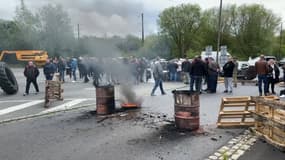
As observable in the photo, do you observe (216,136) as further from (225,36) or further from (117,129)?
(225,36)

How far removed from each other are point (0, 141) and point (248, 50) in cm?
4561

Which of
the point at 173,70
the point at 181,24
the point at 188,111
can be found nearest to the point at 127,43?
the point at 188,111

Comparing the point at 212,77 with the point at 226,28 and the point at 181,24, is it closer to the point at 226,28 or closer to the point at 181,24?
the point at 226,28

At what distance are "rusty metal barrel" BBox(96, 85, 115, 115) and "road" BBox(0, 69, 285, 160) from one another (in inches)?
12.2

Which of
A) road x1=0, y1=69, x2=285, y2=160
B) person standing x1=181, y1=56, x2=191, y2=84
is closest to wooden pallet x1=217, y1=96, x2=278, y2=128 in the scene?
road x1=0, y1=69, x2=285, y2=160

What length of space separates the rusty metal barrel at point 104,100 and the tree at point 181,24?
132 feet

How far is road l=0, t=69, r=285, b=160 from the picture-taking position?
5.29m

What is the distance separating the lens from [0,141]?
244 inches

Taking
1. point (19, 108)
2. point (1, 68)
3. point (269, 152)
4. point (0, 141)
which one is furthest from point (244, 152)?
point (1, 68)

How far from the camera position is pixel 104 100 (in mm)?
8758

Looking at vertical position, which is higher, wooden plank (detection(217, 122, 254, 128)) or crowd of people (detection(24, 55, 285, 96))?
crowd of people (detection(24, 55, 285, 96))

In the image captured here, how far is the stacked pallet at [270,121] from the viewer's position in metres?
5.45

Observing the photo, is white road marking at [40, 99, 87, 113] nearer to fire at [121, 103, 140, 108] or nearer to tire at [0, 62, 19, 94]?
fire at [121, 103, 140, 108]

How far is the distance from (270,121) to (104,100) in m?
4.65
